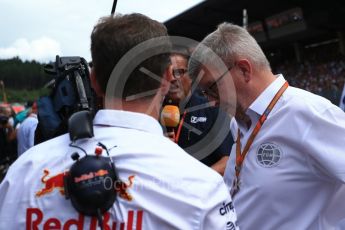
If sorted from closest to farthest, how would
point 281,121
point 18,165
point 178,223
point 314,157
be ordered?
point 178,223
point 18,165
point 314,157
point 281,121

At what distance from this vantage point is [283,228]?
200 cm

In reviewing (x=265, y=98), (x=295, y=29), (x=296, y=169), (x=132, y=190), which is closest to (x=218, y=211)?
(x=132, y=190)

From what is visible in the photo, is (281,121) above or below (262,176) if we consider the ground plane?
above

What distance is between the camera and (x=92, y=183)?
3.91 ft

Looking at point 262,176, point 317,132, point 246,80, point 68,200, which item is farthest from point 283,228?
point 68,200

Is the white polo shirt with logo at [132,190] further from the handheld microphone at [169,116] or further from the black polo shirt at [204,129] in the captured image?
the black polo shirt at [204,129]

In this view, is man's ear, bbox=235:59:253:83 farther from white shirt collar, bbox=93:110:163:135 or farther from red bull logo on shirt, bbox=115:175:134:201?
red bull logo on shirt, bbox=115:175:134:201

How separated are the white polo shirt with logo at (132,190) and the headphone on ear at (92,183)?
0.14 feet

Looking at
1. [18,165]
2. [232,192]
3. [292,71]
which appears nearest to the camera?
[18,165]

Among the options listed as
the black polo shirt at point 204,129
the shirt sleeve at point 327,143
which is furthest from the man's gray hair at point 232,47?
the black polo shirt at point 204,129

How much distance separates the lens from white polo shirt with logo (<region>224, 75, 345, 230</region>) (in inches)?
74.7

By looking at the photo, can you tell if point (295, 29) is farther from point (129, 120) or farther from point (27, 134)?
point (129, 120)

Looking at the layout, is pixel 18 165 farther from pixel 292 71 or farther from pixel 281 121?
pixel 292 71

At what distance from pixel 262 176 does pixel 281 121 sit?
0.83ft
